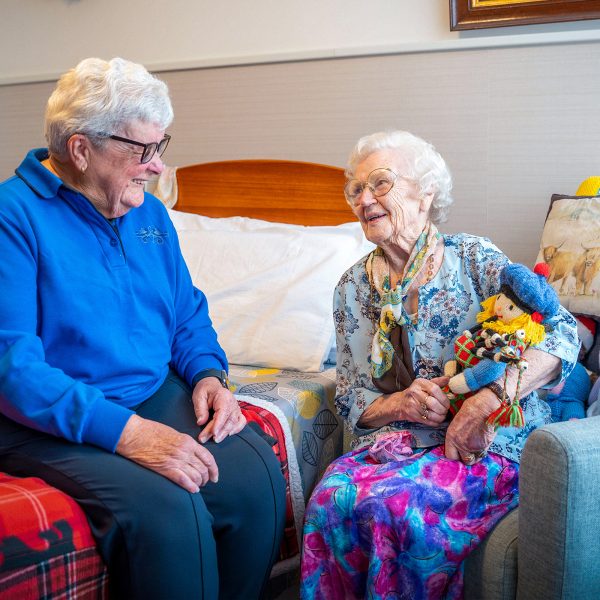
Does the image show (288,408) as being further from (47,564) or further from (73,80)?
(73,80)

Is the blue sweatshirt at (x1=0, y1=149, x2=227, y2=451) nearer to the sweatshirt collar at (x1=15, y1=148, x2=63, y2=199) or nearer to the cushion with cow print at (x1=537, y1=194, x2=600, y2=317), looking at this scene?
the sweatshirt collar at (x1=15, y1=148, x2=63, y2=199)

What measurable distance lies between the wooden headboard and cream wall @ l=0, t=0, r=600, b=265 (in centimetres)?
9

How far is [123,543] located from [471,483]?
2.16 ft

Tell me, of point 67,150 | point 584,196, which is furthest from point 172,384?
point 584,196

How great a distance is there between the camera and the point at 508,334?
4.51 ft

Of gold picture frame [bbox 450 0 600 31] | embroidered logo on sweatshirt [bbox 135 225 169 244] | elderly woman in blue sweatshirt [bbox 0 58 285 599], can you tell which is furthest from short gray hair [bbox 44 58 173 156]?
gold picture frame [bbox 450 0 600 31]

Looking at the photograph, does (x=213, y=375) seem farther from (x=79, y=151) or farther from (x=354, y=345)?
(x=79, y=151)

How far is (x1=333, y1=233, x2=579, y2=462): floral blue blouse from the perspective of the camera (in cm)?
148

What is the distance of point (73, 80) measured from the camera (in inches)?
57.7

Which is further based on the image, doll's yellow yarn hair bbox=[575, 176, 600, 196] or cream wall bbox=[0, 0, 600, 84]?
cream wall bbox=[0, 0, 600, 84]

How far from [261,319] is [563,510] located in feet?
3.73

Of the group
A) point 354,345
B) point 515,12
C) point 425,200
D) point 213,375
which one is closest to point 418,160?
point 425,200

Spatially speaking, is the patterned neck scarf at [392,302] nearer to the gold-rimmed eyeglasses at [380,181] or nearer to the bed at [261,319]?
the gold-rimmed eyeglasses at [380,181]

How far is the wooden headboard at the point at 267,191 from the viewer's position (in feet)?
8.17
